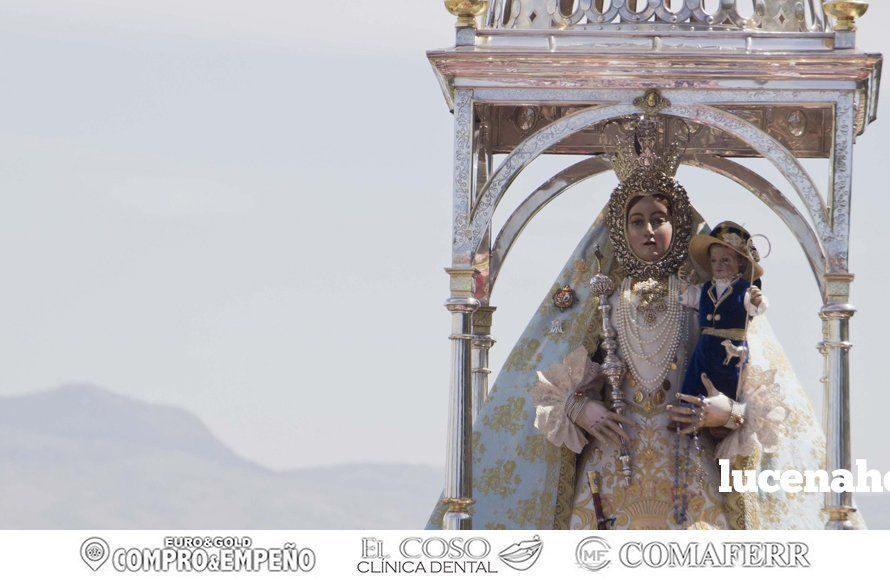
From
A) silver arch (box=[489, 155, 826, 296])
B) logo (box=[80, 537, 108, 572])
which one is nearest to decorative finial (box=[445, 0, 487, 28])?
silver arch (box=[489, 155, 826, 296])

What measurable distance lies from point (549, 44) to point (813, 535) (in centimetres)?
377

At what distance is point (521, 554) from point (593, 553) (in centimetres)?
46

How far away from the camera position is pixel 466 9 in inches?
704

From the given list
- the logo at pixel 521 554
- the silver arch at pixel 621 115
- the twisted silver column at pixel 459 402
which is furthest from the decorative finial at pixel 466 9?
the logo at pixel 521 554

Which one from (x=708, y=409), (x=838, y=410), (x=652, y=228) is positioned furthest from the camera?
(x=652, y=228)

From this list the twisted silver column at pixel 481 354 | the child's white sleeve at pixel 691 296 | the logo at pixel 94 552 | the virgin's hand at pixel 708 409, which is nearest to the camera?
the logo at pixel 94 552

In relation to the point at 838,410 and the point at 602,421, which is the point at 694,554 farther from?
the point at 602,421

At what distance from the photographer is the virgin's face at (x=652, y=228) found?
1830 centimetres

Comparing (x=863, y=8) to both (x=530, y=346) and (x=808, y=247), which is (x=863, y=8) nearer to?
(x=808, y=247)

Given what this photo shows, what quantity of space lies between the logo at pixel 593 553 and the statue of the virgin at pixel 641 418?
117 cm

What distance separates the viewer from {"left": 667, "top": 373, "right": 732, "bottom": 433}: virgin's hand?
58.1 ft

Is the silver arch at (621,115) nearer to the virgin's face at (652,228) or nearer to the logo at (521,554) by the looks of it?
the virgin's face at (652,228)

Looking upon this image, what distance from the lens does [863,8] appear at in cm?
1759

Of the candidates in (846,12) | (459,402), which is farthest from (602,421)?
(846,12)
